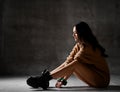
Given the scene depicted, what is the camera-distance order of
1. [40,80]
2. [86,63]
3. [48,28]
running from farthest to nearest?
[48,28], [86,63], [40,80]

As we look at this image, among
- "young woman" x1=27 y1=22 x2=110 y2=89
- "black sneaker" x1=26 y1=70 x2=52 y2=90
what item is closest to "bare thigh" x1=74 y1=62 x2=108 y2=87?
"young woman" x1=27 y1=22 x2=110 y2=89

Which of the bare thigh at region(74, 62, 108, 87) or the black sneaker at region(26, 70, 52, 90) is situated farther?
the bare thigh at region(74, 62, 108, 87)

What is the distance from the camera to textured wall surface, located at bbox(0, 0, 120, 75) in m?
6.93

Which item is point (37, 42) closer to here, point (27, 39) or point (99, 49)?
point (27, 39)

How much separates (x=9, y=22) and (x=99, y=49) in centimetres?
315

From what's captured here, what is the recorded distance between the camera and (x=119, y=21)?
700 centimetres

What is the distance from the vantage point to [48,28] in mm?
6973

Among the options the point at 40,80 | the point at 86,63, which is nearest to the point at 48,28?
the point at 86,63

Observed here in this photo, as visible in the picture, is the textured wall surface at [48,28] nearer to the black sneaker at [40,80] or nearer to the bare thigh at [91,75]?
the bare thigh at [91,75]

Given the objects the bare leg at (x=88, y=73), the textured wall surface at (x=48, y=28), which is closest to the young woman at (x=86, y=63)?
the bare leg at (x=88, y=73)

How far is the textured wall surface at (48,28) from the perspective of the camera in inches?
273

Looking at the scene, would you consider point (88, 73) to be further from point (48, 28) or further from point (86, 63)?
point (48, 28)

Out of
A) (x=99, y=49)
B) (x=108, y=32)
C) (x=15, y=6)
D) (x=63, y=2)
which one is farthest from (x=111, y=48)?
(x=99, y=49)

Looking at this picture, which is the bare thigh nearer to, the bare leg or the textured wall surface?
the bare leg
